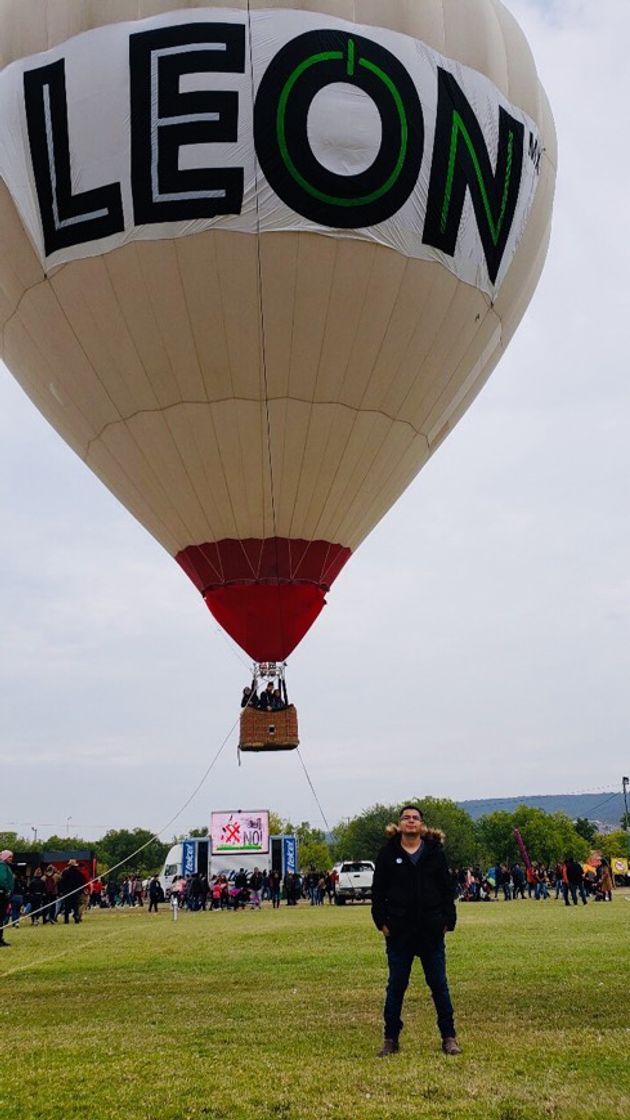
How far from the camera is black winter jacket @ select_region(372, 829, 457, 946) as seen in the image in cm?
579

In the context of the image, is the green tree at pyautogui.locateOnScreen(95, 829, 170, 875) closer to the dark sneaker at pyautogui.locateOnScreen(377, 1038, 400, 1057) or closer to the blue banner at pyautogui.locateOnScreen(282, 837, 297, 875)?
the blue banner at pyautogui.locateOnScreen(282, 837, 297, 875)

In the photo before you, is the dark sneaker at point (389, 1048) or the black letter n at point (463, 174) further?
the black letter n at point (463, 174)

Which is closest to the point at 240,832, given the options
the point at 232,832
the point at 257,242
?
the point at 232,832

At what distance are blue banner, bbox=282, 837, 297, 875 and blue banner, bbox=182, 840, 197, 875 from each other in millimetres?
3480

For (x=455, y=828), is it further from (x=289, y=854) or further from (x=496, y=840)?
(x=289, y=854)

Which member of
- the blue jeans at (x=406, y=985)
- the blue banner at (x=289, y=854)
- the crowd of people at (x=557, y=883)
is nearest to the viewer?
the blue jeans at (x=406, y=985)

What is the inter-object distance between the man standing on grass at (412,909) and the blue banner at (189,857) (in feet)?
113

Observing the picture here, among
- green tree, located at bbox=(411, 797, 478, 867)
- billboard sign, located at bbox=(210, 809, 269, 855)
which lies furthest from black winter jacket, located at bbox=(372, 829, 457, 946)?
green tree, located at bbox=(411, 797, 478, 867)

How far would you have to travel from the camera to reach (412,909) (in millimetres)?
5816

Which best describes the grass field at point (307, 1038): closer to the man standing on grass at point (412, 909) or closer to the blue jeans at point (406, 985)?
the blue jeans at point (406, 985)

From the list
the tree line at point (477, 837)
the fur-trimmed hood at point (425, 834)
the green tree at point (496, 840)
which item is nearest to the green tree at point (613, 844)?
the tree line at point (477, 837)

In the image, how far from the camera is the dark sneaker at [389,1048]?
5.55 meters

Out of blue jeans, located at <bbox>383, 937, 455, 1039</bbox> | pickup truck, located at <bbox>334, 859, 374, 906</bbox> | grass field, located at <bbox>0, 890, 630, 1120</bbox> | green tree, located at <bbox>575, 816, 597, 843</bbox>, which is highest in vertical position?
green tree, located at <bbox>575, 816, 597, 843</bbox>

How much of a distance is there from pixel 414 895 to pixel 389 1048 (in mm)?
830
